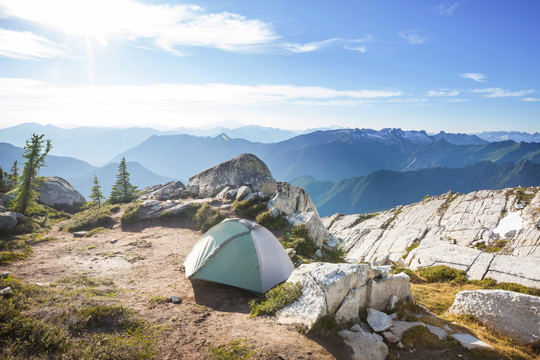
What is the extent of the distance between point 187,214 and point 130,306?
54.3 ft

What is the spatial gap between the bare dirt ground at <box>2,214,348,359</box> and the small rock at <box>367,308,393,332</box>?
73.2 inches

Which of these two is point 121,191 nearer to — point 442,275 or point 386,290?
point 386,290

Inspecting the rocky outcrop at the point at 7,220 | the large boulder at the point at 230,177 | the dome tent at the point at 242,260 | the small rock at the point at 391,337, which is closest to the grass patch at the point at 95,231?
the rocky outcrop at the point at 7,220

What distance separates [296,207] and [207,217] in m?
9.93

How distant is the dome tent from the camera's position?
1187cm

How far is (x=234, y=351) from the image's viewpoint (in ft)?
22.6

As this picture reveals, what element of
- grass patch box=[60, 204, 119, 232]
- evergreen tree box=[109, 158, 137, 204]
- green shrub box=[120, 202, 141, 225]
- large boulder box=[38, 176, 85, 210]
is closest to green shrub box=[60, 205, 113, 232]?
grass patch box=[60, 204, 119, 232]

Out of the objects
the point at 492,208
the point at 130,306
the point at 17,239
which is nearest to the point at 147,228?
the point at 17,239

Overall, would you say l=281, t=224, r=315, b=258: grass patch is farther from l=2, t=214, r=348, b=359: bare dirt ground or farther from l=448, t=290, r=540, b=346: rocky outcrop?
l=448, t=290, r=540, b=346: rocky outcrop

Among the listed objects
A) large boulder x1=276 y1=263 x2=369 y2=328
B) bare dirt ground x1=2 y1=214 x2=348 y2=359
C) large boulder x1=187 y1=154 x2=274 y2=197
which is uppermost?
large boulder x1=187 y1=154 x2=274 y2=197

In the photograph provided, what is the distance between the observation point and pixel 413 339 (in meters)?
8.29

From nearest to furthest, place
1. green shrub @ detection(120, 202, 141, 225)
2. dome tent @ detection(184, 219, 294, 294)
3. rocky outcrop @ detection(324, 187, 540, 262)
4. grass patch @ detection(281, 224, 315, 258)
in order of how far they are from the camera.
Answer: dome tent @ detection(184, 219, 294, 294) → grass patch @ detection(281, 224, 315, 258) → green shrub @ detection(120, 202, 141, 225) → rocky outcrop @ detection(324, 187, 540, 262)

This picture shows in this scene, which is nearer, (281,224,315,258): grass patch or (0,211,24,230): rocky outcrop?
(281,224,315,258): grass patch

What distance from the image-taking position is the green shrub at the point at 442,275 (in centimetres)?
2023
